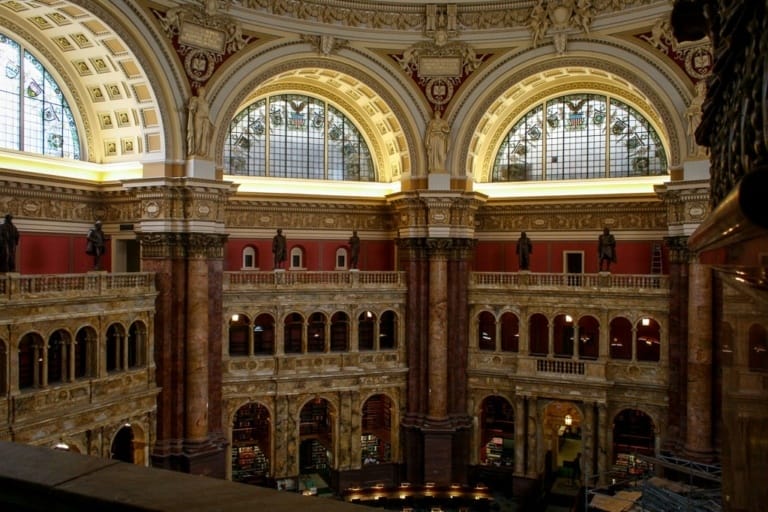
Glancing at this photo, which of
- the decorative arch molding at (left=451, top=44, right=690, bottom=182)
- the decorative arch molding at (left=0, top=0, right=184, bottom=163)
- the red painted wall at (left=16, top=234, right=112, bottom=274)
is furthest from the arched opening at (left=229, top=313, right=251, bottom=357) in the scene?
the decorative arch molding at (left=451, top=44, right=690, bottom=182)

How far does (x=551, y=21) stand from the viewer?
96.7ft

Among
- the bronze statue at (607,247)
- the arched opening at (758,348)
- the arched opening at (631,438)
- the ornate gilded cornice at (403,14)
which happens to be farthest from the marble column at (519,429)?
the arched opening at (758,348)

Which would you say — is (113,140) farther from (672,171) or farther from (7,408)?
(672,171)

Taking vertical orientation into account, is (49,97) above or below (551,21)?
below

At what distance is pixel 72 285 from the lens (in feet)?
73.8

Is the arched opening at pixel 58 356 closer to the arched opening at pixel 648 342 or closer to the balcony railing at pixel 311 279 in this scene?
the balcony railing at pixel 311 279

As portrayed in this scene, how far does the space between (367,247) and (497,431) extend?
11.7 meters

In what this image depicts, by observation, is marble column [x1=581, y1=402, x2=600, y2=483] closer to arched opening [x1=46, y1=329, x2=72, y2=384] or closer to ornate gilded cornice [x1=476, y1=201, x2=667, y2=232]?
ornate gilded cornice [x1=476, y1=201, x2=667, y2=232]

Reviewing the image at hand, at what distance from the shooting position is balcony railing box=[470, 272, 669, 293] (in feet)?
95.8

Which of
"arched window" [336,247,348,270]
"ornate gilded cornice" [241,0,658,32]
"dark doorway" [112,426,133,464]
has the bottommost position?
"dark doorway" [112,426,133,464]

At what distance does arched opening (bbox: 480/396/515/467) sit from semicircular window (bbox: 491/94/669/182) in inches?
464

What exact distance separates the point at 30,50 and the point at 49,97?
1.86 metres

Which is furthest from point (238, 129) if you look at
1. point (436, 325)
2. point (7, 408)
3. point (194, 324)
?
point (7, 408)

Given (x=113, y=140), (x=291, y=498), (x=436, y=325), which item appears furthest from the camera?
(x=436, y=325)
